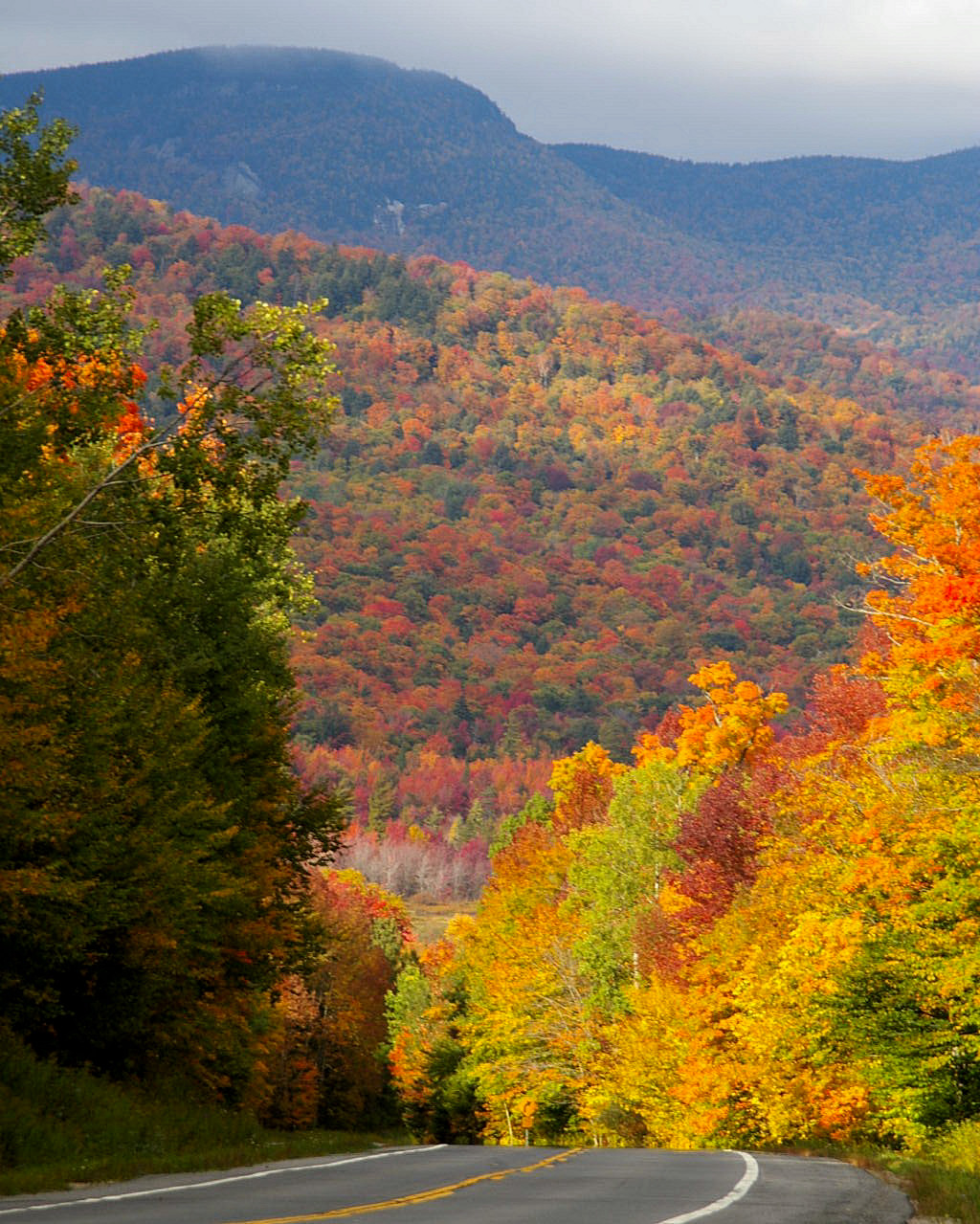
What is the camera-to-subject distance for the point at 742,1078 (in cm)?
4203

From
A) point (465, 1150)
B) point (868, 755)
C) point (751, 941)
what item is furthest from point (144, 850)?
point (751, 941)

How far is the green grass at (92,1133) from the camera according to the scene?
20.3 metres

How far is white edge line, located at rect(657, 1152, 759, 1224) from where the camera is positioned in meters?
14.5

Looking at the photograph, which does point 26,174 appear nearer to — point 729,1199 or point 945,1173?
point 729,1199

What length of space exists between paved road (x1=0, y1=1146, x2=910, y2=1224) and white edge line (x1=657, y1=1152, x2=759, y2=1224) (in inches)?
0.9

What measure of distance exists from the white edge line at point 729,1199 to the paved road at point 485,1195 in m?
0.02

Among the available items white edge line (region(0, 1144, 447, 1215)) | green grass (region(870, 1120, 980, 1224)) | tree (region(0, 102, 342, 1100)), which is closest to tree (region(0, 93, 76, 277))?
tree (region(0, 102, 342, 1100))

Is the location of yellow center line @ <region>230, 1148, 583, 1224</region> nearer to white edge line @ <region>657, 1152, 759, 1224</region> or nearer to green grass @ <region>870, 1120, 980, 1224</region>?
white edge line @ <region>657, 1152, 759, 1224</region>

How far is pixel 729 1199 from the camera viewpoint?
17.1m

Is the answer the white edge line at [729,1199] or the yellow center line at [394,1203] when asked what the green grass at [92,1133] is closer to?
the yellow center line at [394,1203]

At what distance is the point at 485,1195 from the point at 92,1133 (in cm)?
841

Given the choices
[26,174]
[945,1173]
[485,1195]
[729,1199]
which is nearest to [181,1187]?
[485,1195]

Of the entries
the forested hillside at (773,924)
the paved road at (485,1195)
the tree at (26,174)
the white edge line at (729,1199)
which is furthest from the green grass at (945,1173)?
the tree at (26,174)

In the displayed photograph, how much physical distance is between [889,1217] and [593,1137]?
4733cm
